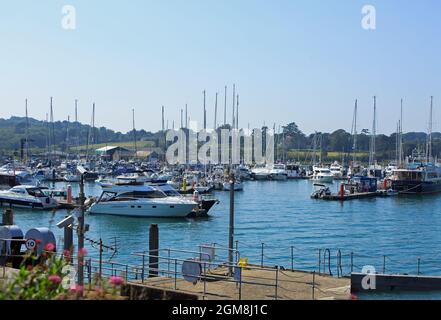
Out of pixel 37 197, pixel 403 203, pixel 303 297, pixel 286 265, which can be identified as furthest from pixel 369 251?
pixel 403 203

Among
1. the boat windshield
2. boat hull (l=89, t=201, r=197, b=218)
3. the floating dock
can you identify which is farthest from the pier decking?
the floating dock

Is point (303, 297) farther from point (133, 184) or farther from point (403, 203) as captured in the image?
point (403, 203)

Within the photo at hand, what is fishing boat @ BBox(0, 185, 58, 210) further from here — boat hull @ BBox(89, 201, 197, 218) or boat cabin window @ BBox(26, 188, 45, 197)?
boat hull @ BBox(89, 201, 197, 218)

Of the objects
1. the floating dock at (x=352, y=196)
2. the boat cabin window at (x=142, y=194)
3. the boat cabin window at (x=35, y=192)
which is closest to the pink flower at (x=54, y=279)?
the boat cabin window at (x=142, y=194)

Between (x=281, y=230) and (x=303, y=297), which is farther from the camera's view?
(x=281, y=230)

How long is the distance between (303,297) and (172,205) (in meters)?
43.6

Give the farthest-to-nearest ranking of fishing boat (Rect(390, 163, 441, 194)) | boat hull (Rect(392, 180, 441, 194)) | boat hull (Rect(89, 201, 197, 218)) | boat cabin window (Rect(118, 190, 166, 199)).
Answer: fishing boat (Rect(390, 163, 441, 194))
boat hull (Rect(392, 180, 441, 194))
boat cabin window (Rect(118, 190, 166, 199))
boat hull (Rect(89, 201, 197, 218))

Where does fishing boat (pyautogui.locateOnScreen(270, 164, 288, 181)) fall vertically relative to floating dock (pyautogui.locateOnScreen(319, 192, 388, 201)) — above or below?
above

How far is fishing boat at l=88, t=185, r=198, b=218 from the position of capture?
2453 inches

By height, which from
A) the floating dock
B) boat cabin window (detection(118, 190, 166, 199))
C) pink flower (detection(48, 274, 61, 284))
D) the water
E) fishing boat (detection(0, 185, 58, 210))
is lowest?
the water

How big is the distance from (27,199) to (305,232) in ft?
97.5

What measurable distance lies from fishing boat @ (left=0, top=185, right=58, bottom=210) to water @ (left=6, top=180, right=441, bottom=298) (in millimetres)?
1428
